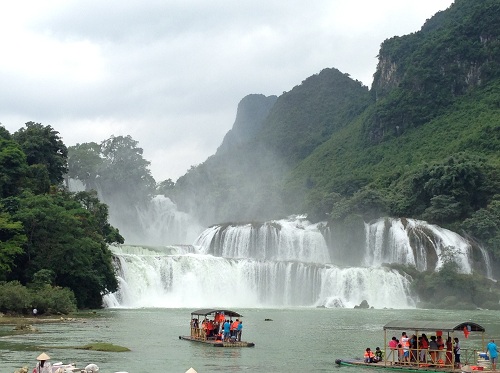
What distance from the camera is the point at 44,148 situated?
73.1 m

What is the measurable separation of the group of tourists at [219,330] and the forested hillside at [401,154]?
51.6 metres

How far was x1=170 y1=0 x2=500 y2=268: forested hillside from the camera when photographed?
91188 mm

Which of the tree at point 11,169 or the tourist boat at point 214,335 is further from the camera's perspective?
the tree at point 11,169

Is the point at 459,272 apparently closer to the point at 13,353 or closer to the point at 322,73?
the point at 13,353

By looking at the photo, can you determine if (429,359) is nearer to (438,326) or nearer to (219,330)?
(438,326)

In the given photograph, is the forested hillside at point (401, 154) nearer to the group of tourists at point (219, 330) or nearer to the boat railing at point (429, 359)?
the group of tourists at point (219, 330)

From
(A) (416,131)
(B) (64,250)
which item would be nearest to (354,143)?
(A) (416,131)

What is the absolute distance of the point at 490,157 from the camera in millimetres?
101000

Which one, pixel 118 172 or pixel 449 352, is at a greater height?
pixel 118 172

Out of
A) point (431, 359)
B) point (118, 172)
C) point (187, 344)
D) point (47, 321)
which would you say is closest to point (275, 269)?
point (47, 321)

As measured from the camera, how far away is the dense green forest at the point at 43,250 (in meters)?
48.2

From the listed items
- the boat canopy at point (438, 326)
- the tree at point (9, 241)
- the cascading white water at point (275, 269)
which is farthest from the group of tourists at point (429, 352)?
the cascading white water at point (275, 269)

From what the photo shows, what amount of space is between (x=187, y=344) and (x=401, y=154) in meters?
90.0

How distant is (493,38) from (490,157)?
2565 cm
